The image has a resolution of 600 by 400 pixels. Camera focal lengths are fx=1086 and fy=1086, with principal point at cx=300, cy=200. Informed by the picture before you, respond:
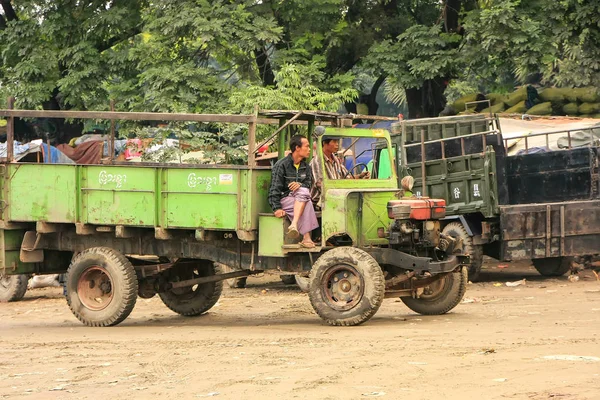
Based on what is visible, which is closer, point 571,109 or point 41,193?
point 41,193

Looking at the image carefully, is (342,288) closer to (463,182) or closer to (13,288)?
(463,182)

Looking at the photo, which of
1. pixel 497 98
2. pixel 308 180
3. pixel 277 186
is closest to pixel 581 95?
pixel 497 98

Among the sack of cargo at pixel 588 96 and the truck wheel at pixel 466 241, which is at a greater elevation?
the sack of cargo at pixel 588 96

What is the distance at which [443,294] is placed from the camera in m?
12.5

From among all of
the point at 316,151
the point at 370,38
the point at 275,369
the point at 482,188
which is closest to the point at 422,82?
the point at 370,38

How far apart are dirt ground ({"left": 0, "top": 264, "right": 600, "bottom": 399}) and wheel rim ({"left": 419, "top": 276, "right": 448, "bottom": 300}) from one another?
301 mm

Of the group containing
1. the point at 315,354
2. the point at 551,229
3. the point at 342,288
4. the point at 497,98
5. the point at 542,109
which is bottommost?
the point at 315,354

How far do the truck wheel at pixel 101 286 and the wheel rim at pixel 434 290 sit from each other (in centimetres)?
337

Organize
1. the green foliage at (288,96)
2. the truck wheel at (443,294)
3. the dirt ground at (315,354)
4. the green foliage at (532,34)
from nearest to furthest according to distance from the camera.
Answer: the dirt ground at (315,354)
the truck wheel at (443,294)
the green foliage at (288,96)
the green foliage at (532,34)

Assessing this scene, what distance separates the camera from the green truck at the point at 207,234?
11.6m

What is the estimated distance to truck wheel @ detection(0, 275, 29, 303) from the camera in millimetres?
17688

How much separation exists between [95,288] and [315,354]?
4482 mm

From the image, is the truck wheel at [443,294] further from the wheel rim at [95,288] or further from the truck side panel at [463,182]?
the truck side panel at [463,182]

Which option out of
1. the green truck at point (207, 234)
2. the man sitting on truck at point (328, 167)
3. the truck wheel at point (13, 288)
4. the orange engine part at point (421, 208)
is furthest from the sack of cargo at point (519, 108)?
the orange engine part at point (421, 208)
